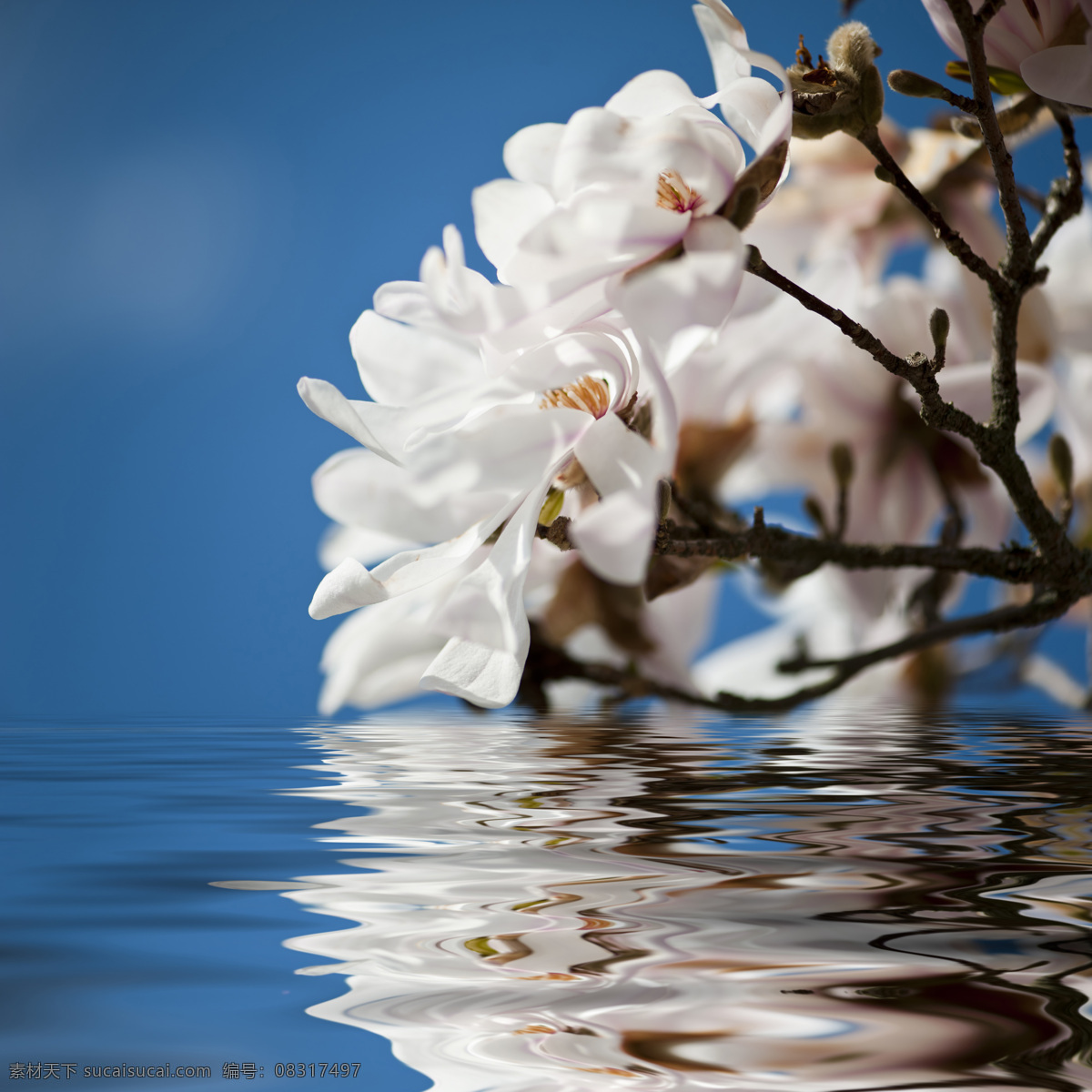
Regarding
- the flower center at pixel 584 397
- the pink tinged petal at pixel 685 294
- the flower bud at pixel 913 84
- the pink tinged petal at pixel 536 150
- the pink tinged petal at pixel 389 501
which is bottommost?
the pink tinged petal at pixel 389 501

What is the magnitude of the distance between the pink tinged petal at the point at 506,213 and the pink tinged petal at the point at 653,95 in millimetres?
25

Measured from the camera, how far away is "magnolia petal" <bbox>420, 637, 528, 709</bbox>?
19 centimetres

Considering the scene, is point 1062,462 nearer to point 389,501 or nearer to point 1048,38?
point 1048,38

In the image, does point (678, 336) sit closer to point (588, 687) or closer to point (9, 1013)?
point (9, 1013)

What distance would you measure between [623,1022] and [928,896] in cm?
7

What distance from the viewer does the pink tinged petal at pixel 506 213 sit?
0.22 metres

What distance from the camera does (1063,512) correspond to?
37 centimetres

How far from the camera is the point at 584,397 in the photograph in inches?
9.3

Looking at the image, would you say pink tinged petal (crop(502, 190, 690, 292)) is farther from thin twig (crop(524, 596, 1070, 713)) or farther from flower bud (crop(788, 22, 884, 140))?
thin twig (crop(524, 596, 1070, 713))

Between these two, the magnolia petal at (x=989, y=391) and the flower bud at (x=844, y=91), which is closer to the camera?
the flower bud at (x=844, y=91)

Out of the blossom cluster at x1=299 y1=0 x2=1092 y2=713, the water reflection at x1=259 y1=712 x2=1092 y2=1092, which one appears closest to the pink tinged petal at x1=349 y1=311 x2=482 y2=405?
the blossom cluster at x1=299 y1=0 x2=1092 y2=713

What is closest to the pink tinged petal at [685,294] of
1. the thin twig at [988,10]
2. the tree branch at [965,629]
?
the thin twig at [988,10]

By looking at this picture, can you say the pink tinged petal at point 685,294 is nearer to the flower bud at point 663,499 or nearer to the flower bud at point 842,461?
the flower bud at point 663,499

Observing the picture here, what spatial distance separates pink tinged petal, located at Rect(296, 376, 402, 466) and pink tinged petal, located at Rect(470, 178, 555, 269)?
0.15ft
